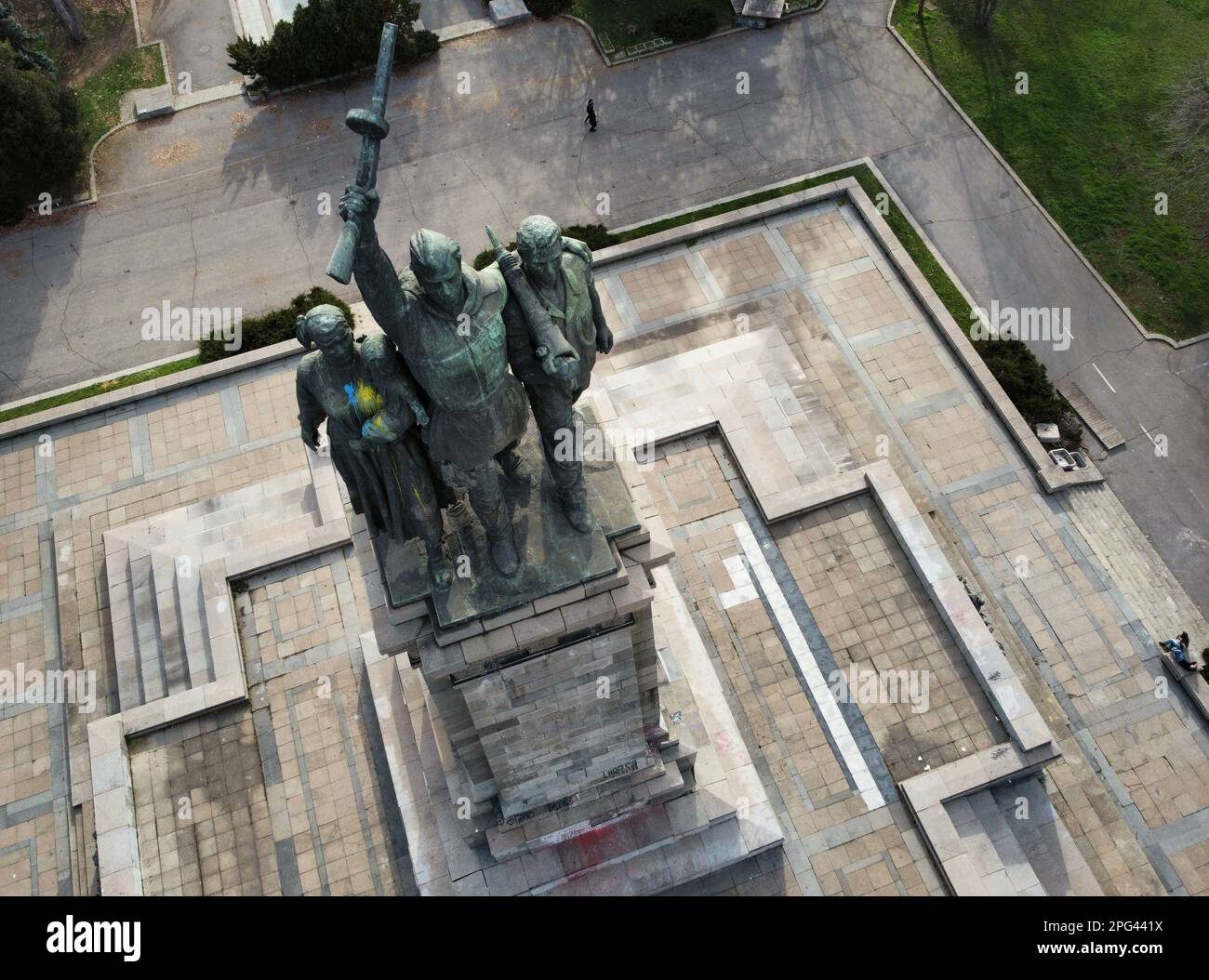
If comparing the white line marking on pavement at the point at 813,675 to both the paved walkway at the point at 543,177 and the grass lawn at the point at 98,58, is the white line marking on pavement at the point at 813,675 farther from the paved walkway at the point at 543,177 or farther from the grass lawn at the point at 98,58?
the grass lawn at the point at 98,58

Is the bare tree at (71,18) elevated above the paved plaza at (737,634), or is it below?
above

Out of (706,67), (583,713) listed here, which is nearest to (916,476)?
(583,713)

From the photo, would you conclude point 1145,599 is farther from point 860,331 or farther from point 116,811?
point 116,811

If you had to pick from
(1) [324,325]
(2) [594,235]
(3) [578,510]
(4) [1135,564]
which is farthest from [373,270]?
(4) [1135,564]

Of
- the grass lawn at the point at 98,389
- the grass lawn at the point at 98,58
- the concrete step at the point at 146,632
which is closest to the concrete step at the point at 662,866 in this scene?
the concrete step at the point at 146,632

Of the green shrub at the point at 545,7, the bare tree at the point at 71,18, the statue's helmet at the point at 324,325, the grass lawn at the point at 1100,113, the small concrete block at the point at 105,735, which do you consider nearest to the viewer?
the statue's helmet at the point at 324,325

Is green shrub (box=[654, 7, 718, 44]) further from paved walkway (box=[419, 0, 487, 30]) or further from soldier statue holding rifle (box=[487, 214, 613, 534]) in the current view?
soldier statue holding rifle (box=[487, 214, 613, 534])
